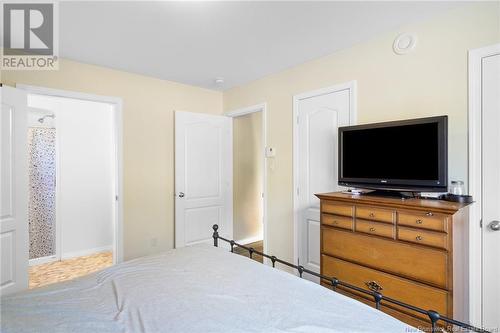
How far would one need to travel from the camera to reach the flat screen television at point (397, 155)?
1.85m

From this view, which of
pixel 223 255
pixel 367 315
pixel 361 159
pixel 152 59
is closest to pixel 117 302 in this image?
pixel 223 255

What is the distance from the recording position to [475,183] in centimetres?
192

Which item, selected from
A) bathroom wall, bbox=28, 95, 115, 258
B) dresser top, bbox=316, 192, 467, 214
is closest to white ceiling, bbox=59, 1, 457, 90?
bathroom wall, bbox=28, 95, 115, 258

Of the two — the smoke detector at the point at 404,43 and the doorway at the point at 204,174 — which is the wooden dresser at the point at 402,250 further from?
the doorway at the point at 204,174

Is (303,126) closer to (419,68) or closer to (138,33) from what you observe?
(419,68)

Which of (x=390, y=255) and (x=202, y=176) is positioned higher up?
(x=202, y=176)

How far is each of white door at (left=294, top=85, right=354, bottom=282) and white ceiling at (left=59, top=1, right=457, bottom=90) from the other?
503 mm

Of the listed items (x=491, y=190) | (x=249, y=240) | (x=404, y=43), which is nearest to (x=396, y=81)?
(x=404, y=43)

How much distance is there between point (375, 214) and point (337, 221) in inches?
12.3

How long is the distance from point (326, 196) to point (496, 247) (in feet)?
3.77

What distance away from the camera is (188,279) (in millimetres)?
1366

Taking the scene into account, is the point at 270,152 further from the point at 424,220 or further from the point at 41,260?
the point at 41,260

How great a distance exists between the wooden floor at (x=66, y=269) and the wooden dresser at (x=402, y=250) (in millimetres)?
2963

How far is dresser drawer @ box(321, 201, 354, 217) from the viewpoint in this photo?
2.06m
